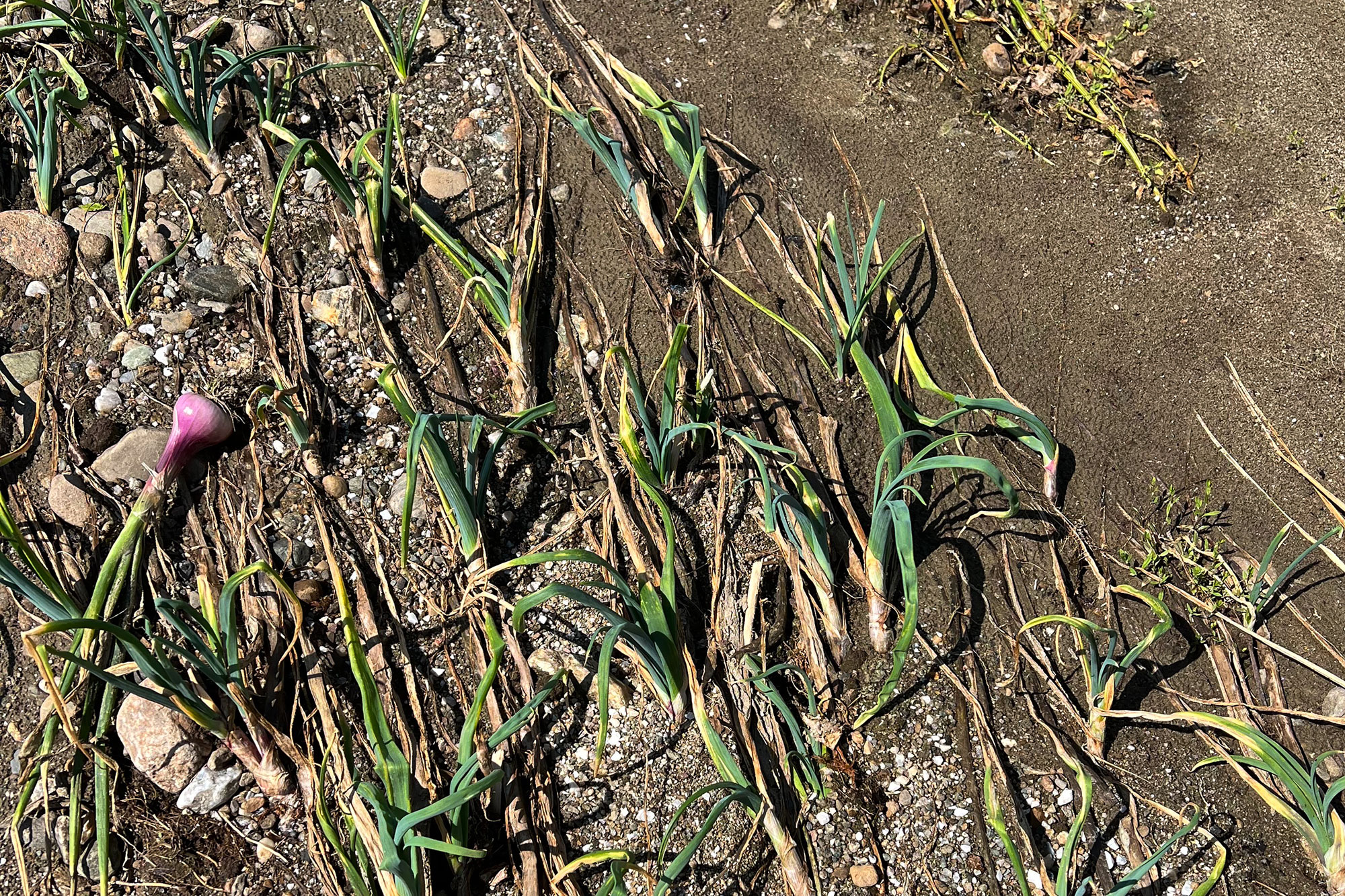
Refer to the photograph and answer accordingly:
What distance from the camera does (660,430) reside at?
189 centimetres

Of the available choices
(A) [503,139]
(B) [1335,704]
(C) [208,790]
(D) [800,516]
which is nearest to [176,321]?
(A) [503,139]

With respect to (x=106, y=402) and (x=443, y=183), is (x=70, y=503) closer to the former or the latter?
(x=106, y=402)

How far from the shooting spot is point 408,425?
2.00 m

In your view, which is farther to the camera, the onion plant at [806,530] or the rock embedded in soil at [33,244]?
the rock embedded in soil at [33,244]

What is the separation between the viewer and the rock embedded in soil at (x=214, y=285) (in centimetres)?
215

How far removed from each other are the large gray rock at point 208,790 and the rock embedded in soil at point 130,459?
0.63m

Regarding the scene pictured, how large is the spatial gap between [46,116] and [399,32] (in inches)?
32.3

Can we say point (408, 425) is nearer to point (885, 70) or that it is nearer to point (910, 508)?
point (910, 508)

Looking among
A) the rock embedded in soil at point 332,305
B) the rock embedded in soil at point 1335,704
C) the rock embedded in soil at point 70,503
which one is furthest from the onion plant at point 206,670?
the rock embedded in soil at point 1335,704

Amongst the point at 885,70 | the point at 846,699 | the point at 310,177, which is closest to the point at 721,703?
the point at 846,699

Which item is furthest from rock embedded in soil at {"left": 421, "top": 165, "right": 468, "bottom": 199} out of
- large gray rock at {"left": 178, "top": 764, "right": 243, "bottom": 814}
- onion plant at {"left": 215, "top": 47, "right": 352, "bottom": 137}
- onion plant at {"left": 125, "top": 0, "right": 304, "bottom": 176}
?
large gray rock at {"left": 178, "top": 764, "right": 243, "bottom": 814}

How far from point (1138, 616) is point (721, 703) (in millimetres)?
876

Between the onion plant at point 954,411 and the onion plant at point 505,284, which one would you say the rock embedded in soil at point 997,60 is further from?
the onion plant at point 505,284

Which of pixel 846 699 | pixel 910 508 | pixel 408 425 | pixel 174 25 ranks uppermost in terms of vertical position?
pixel 174 25
